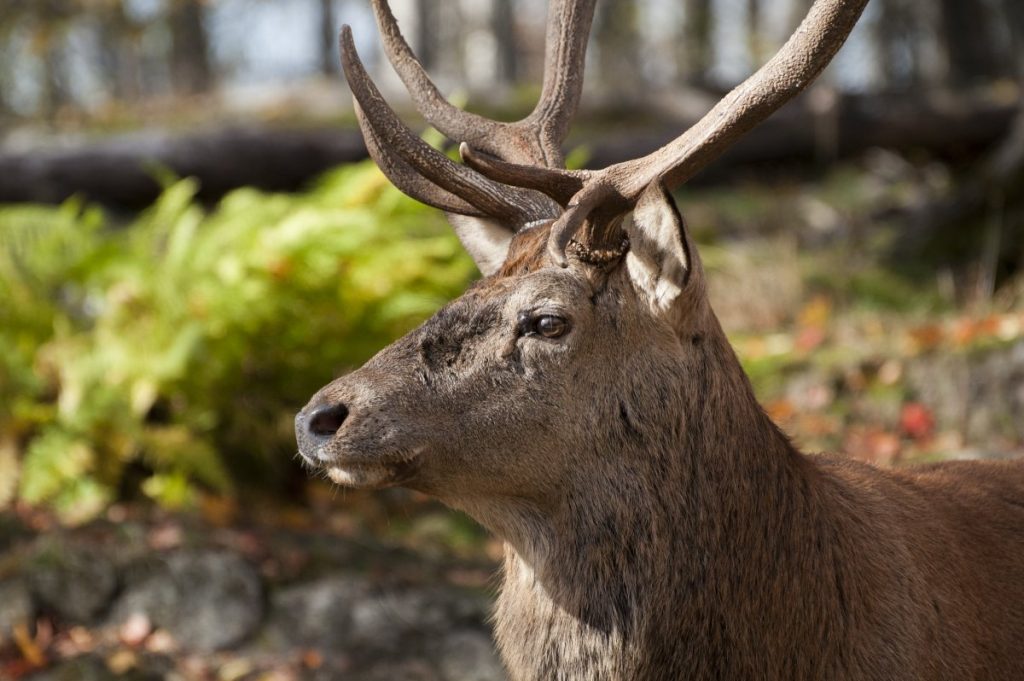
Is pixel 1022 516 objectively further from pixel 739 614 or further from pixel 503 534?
pixel 503 534

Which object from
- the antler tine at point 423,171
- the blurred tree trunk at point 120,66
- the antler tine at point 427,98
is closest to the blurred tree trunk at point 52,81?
the blurred tree trunk at point 120,66

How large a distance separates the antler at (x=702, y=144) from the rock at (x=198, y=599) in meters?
3.22

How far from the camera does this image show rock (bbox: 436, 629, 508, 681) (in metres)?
5.02

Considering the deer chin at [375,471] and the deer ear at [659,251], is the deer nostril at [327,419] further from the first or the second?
the deer ear at [659,251]

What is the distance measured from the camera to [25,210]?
24.4 ft

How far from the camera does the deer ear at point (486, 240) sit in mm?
3428

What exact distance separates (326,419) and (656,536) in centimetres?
89

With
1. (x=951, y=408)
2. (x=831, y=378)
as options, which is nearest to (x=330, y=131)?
(x=831, y=378)

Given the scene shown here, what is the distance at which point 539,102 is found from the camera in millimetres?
3730

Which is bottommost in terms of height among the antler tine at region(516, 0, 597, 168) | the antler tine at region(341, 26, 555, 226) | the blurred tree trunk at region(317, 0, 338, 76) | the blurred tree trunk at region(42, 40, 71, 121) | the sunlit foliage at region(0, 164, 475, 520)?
the sunlit foliage at region(0, 164, 475, 520)

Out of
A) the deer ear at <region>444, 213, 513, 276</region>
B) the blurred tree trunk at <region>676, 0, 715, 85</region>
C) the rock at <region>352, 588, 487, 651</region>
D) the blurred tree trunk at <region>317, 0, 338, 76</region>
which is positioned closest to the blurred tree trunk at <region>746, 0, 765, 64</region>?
the blurred tree trunk at <region>676, 0, 715, 85</region>

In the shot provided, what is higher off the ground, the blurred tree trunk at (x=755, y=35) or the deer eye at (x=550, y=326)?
the blurred tree trunk at (x=755, y=35)

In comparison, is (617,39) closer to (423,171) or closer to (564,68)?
(564,68)

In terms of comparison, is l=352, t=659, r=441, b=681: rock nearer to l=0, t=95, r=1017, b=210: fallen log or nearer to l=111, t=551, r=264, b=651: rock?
l=111, t=551, r=264, b=651: rock
